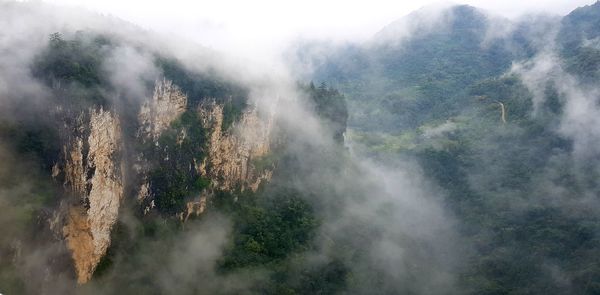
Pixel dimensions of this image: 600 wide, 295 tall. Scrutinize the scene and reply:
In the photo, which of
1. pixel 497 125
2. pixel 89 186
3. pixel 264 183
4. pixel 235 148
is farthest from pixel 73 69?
pixel 497 125

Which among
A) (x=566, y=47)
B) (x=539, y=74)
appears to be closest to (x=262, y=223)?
(x=539, y=74)

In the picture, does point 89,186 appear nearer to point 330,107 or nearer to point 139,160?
point 139,160

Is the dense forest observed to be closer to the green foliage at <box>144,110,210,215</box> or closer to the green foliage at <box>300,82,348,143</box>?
the green foliage at <box>144,110,210,215</box>

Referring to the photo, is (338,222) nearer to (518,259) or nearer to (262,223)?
(262,223)

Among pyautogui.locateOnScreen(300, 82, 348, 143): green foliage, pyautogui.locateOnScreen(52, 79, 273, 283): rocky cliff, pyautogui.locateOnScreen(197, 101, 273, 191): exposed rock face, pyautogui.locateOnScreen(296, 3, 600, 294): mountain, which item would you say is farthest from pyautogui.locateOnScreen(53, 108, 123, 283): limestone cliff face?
pyautogui.locateOnScreen(296, 3, 600, 294): mountain

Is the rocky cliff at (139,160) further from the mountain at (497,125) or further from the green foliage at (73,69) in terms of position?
the mountain at (497,125)

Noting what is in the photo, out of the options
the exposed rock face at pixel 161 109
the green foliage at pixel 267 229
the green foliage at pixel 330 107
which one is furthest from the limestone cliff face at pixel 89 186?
the green foliage at pixel 330 107

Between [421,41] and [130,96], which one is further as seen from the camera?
[421,41]
